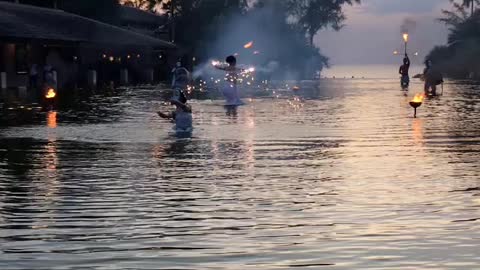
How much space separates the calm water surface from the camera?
9.16m

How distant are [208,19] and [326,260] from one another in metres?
86.0

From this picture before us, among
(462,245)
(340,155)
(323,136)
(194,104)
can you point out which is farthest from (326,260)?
(194,104)

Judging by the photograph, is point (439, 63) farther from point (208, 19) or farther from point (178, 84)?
point (178, 84)

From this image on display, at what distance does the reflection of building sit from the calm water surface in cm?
3003

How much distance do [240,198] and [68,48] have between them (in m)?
55.6

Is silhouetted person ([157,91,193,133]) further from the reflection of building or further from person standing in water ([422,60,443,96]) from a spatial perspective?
the reflection of building

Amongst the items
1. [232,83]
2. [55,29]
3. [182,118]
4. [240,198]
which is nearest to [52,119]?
[182,118]

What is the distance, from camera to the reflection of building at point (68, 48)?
5403 centimetres

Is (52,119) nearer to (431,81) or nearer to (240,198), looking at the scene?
(240,198)

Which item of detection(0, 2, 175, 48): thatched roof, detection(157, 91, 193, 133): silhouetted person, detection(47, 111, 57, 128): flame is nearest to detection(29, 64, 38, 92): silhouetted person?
detection(0, 2, 175, 48): thatched roof

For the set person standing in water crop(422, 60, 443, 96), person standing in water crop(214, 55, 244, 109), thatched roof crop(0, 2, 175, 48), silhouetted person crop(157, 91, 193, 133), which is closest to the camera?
silhouetted person crop(157, 91, 193, 133)

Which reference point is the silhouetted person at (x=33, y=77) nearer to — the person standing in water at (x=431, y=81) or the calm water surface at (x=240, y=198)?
the person standing in water at (x=431, y=81)

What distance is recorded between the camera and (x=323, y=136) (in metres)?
22.5

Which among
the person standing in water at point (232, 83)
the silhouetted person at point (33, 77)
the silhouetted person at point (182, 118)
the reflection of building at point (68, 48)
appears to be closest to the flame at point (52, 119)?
the silhouetted person at point (182, 118)
